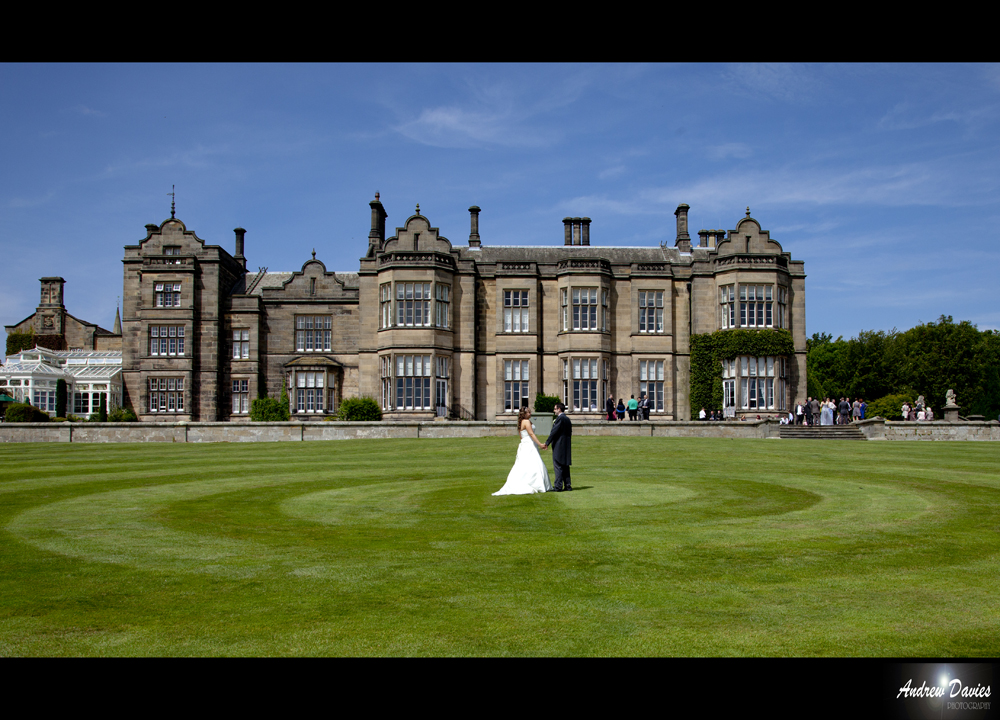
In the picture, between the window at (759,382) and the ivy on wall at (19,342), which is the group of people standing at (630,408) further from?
Answer: the ivy on wall at (19,342)

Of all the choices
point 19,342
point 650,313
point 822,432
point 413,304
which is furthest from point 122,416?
point 19,342

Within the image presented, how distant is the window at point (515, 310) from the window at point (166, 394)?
63.5 feet

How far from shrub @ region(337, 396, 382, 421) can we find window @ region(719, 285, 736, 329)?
65.6 feet

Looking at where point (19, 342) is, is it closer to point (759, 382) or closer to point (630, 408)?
point (630, 408)

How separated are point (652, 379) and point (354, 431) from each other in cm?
1842

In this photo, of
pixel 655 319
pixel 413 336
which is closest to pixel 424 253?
pixel 413 336

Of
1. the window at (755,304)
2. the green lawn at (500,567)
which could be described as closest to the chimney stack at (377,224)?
the window at (755,304)

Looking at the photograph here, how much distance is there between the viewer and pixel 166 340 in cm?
4350

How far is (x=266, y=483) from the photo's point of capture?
49.2 ft

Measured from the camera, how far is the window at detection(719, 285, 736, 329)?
4138cm

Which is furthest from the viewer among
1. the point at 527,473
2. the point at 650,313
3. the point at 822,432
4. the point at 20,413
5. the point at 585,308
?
the point at 650,313

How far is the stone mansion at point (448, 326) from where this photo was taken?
40.8 meters

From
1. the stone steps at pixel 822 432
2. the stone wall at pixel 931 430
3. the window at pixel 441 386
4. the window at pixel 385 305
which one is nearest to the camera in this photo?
the stone wall at pixel 931 430
